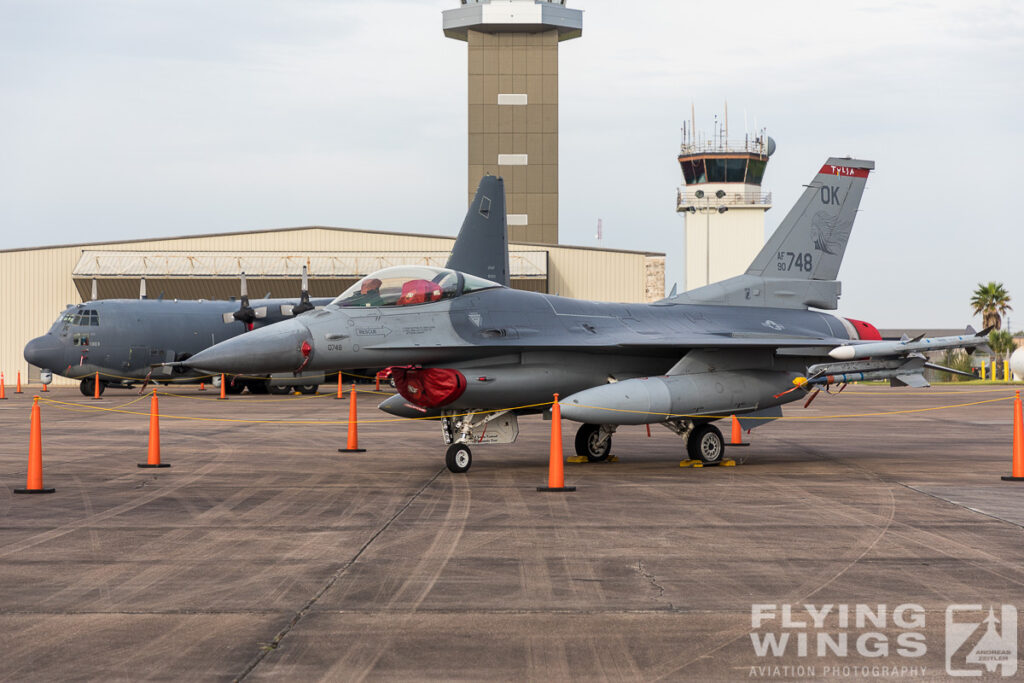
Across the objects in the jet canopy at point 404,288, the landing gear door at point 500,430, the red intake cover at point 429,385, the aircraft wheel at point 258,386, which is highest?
the jet canopy at point 404,288

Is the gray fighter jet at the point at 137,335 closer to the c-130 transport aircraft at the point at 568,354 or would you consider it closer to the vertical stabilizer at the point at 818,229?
the vertical stabilizer at the point at 818,229

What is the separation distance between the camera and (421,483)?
13984 millimetres

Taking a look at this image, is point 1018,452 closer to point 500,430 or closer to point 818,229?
point 818,229

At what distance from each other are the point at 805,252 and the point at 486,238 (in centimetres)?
783


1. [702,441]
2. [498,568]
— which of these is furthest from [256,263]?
[498,568]

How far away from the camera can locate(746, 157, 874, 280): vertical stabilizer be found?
60.1 ft

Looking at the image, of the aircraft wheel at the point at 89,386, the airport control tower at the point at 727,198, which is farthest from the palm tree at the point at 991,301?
the aircraft wheel at the point at 89,386

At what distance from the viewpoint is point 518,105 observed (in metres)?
73.6

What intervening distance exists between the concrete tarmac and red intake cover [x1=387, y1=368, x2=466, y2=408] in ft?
3.33

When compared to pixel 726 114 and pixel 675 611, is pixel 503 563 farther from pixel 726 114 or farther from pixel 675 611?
pixel 726 114

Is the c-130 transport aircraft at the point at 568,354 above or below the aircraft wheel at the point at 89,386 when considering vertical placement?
above

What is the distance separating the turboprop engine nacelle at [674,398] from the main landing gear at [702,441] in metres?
0.55

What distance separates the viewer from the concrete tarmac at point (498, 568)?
5910 millimetres

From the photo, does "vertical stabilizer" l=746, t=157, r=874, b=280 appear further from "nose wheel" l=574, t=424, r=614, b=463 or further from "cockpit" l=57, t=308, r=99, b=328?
"cockpit" l=57, t=308, r=99, b=328
